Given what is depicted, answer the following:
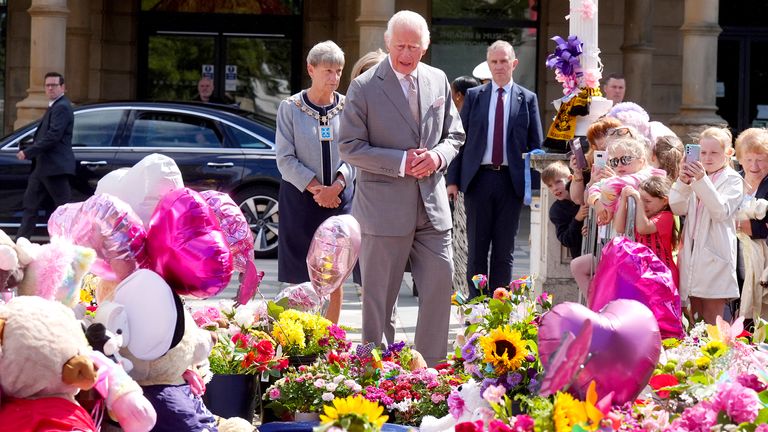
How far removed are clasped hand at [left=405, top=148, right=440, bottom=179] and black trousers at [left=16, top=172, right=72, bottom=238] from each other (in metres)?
7.43

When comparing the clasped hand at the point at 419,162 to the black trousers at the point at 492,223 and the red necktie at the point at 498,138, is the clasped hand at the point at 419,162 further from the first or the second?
the red necktie at the point at 498,138

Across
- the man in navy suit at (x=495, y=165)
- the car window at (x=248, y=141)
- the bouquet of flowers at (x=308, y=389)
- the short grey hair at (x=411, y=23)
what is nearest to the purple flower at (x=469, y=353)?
the bouquet of flowers at (x=308, y=389)

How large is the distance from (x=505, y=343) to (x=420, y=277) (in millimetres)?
1957

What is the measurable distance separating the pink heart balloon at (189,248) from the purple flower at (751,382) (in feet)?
5.69

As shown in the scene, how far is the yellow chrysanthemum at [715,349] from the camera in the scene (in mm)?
4570

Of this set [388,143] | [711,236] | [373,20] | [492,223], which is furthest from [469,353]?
[373,20]

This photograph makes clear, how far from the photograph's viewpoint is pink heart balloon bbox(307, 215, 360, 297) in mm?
6691

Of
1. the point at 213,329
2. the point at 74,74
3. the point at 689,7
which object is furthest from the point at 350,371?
the point at 74,74

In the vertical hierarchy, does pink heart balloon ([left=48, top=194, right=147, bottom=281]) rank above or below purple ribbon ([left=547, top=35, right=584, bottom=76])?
below

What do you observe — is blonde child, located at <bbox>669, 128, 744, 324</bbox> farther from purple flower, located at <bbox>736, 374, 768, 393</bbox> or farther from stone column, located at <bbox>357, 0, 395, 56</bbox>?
stone column, located at <bbox>357, 0, 395, 56</bbox>

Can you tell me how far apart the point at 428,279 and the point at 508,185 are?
8.50ft

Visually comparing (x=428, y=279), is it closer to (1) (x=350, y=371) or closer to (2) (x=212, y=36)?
(1) (x=350, y=371)

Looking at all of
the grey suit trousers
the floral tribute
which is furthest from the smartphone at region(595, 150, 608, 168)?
the floral tribute

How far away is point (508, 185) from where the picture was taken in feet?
30.7
